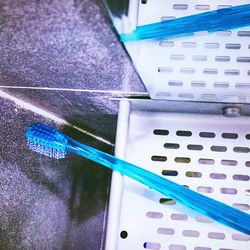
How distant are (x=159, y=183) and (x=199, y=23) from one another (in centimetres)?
25

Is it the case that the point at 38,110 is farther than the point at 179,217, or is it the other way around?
the point at 38,110

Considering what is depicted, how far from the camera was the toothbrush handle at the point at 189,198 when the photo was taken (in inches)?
20.4

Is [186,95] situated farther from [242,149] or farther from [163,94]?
[242,149]

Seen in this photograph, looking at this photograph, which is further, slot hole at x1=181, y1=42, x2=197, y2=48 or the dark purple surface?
the dark purple surface

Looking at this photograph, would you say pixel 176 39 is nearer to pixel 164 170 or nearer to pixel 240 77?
pixel 240 77

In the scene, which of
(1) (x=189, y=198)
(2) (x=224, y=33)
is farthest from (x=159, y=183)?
(2) (x=224, y=33)

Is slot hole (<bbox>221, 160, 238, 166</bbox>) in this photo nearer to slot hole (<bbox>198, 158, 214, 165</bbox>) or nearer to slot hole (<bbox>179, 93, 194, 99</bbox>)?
slot hole (<bbox>198, 158, 214, 165</bbox>)

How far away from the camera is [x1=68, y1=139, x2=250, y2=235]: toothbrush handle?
0.52 meters

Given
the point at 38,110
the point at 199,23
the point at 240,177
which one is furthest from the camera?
the point at 38,110

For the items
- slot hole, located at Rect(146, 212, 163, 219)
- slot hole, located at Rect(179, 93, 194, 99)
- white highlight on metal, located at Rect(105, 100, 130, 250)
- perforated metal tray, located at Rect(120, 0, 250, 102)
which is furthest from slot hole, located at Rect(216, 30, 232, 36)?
slot hole, located at Rect(146, 212, 163, 219)

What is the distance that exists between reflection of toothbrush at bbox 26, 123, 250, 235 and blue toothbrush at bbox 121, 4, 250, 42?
0.71 ft

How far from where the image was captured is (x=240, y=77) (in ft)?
1.71

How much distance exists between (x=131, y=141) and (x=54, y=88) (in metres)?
0.17

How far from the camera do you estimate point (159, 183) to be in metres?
0.55
